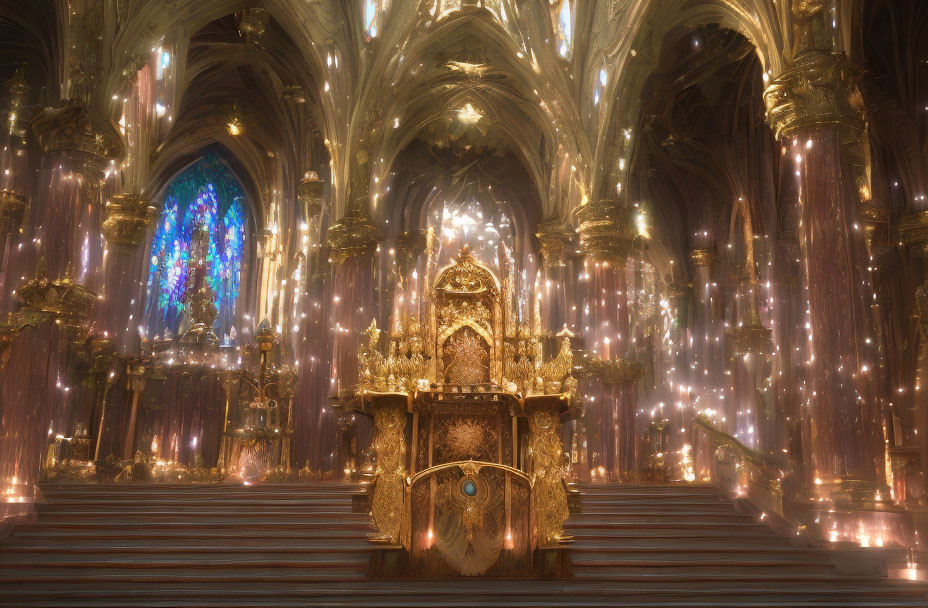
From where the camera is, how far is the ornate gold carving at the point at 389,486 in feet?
30.8

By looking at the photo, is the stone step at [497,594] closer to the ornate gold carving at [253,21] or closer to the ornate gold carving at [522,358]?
the ornate gold carving at [522,358]

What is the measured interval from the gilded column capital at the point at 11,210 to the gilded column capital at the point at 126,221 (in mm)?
2762

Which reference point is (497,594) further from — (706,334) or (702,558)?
(706,334)

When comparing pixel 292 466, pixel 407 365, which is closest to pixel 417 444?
pixel 407 365

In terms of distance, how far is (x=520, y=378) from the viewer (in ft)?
46.9

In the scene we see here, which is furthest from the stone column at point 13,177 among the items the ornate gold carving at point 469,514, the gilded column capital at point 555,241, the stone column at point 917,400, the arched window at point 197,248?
the stone column at point 917,400

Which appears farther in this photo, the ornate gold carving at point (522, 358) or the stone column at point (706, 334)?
the stone column at point (706, 334)

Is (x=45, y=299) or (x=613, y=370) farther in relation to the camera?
(x=613, y=370)

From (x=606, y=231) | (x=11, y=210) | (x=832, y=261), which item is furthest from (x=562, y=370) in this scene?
(x=11, y=210)

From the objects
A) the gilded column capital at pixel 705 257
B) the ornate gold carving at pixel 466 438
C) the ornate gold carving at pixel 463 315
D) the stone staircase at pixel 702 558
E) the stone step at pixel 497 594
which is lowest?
the stone step at pixel 497 594

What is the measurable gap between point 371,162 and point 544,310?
326 inches

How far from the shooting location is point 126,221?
2180 cm

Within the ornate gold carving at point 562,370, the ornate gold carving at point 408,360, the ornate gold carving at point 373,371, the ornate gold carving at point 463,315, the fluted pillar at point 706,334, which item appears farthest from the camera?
the fluted pillar at point 706,334

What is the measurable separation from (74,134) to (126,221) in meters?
8.65
